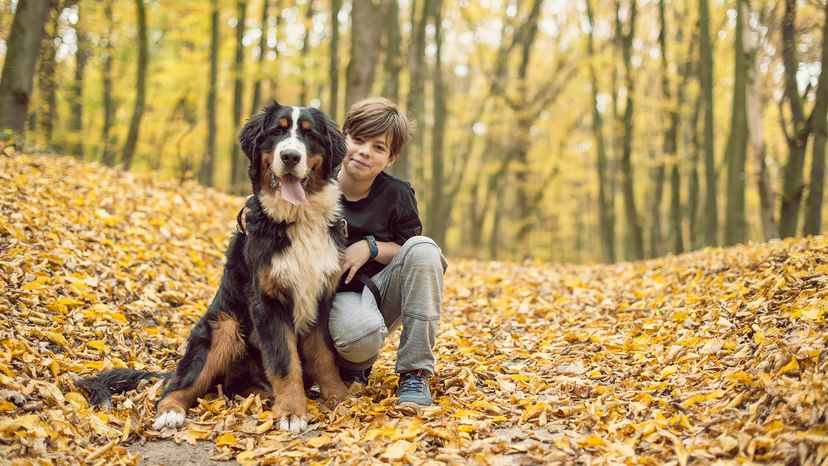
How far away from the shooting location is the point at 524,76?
15828 millimetres

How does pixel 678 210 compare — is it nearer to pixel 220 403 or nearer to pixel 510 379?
pixel 510 379

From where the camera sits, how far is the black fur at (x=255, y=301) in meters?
3.26

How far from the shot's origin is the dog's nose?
3.16 m

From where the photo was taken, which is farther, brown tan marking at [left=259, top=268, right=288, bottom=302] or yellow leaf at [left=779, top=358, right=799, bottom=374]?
brown tan marking at [left=259, top=268, right=288, bottom=302]

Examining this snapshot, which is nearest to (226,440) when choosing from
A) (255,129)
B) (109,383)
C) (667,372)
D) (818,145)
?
(109,383)

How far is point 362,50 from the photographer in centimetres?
927

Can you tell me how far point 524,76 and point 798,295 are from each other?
12728 millimetres

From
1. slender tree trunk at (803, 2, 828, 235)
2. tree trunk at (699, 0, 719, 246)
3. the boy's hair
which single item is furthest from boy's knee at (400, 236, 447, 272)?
tree trunk at (699, 0, 719, 246)

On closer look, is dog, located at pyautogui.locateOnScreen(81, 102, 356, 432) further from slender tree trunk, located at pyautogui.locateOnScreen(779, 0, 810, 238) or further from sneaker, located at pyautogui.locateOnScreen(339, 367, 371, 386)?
slender tree trunk, located at pyautogui.locateOnScreen(779, 0, 810, 238)

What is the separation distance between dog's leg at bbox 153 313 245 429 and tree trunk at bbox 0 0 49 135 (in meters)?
5.79

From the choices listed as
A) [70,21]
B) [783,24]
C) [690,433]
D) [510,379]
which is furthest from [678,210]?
[70,21]

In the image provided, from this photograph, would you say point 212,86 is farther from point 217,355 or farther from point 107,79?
point 217,355

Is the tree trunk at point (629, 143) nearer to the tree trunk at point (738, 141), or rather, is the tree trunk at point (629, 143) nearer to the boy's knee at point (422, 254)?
the tree trunk at point (738, 141)

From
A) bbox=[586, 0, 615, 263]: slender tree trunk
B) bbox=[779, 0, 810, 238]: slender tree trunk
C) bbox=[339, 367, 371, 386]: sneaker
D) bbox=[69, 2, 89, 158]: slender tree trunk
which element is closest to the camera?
bbox=[339, 367, 371, 386]: sneaker
